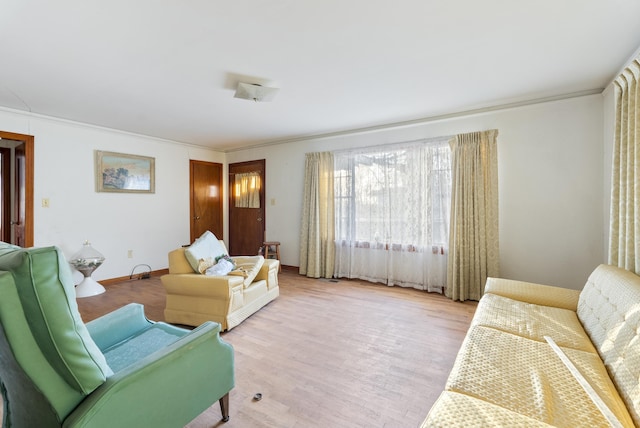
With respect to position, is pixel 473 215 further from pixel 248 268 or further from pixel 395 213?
pixel 248 268

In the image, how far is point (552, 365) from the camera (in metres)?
1.31

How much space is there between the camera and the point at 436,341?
7.89ft

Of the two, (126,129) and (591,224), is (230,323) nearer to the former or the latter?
(126,129)

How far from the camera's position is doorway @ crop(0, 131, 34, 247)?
11.4 ft

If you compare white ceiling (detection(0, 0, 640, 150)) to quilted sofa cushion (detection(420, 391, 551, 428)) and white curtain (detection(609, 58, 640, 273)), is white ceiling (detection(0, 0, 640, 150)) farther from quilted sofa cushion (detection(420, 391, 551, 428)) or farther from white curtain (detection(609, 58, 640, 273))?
quilted sofa cushion (detection(420, 391, 551, 428))

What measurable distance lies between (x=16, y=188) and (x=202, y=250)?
319 centimetres

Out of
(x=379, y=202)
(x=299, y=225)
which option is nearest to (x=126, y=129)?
(x=299, y=225)

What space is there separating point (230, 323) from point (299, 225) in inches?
100

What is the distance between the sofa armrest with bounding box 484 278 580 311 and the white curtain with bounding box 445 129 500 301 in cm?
103

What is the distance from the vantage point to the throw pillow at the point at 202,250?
2.71 metres

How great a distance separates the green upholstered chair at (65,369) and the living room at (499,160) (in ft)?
7.13

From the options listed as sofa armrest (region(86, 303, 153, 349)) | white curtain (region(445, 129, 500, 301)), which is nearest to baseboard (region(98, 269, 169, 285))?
sofa armrest (region(86, 303, 153, 349))

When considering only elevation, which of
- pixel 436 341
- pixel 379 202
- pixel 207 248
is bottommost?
pixel 436 341

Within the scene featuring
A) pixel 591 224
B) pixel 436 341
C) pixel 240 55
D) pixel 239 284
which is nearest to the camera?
pixel 240 55
